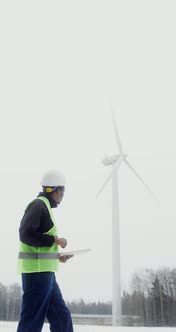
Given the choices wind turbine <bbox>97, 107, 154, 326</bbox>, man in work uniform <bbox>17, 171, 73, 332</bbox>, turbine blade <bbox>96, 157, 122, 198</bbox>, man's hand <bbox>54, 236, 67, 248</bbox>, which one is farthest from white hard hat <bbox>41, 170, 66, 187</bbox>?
Result: turbine blade <bbox>96, 157, 122, 198</bbox>

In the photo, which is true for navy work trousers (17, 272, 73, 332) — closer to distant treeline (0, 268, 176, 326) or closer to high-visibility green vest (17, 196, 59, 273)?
high-visibility green vest (17, 196, 59, 273)

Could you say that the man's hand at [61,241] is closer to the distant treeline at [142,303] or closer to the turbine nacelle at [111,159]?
the turbine nacelle at [111,159]

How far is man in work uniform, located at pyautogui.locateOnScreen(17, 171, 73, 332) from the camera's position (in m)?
2.75

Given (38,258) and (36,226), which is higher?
(36,226)

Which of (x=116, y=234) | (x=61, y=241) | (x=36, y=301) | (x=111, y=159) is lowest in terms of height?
(x=36, y=301)

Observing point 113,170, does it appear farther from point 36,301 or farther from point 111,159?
point 36,301

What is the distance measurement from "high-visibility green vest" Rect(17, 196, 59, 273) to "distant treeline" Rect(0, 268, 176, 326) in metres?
34.0

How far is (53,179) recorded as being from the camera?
3.20m

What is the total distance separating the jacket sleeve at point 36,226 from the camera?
111 inches

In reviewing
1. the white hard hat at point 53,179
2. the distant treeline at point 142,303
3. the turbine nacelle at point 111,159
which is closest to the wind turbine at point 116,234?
the turbine nacelle at point 111,159

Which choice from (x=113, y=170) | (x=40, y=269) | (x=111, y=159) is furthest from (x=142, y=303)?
(x=40, y=269)

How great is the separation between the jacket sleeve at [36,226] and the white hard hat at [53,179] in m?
0.30

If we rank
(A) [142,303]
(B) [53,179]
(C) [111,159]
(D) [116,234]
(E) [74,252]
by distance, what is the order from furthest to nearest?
(A) [142,303], (C) [111,159], (D) [116,234], (B) [53,179], (E) [74,252]

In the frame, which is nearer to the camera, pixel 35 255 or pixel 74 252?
pixel 35 255
